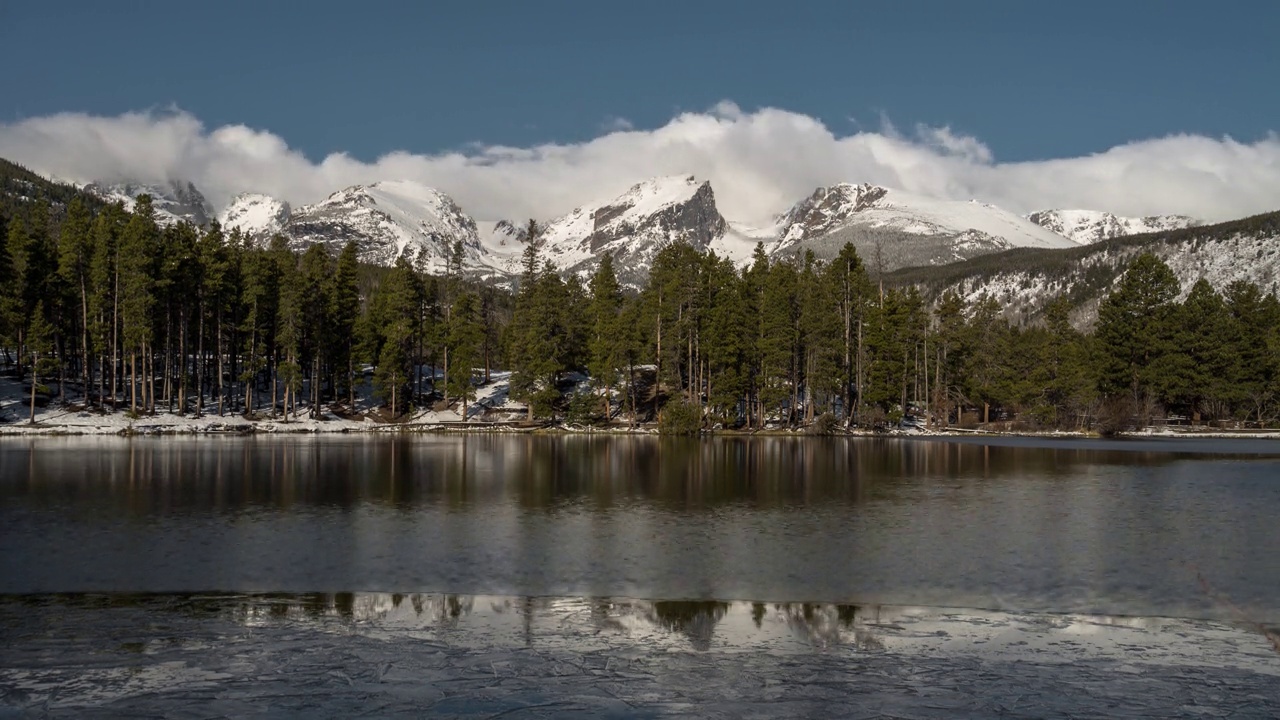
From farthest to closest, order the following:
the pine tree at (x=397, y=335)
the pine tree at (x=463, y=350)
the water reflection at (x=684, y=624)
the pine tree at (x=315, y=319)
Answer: the pine tree at (x=463, y=350) < the pine tree at (x=397, y=335) < the pine tree at (x=315, y=319) < the water reflection at (x=684, y=624)

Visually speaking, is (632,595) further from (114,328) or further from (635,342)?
(114,328)

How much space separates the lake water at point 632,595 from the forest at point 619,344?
1941 inches

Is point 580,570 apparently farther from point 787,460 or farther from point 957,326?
point 957,326

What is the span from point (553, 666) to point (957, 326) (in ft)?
342

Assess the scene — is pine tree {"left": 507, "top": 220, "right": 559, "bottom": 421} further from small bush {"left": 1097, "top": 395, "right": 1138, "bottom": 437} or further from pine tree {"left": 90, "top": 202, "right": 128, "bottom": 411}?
small bush {"left": 1097, "top": 395, "right": 1138, "bottom": 437}

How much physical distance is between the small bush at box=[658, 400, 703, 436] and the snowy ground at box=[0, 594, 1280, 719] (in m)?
72.1

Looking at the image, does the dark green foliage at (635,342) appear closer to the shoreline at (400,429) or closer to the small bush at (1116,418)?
the small bush at (1116,418)

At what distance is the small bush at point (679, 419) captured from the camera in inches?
3656

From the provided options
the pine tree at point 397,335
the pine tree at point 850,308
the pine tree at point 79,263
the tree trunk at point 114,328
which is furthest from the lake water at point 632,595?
the pine tree at point 850,308

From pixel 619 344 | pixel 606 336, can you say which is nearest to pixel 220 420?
pixel 619 344

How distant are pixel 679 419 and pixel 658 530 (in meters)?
62.1

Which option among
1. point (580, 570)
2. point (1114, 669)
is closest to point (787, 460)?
point (580, 570)

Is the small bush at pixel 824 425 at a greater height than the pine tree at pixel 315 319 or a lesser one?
lesser

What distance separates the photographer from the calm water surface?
22469mm
